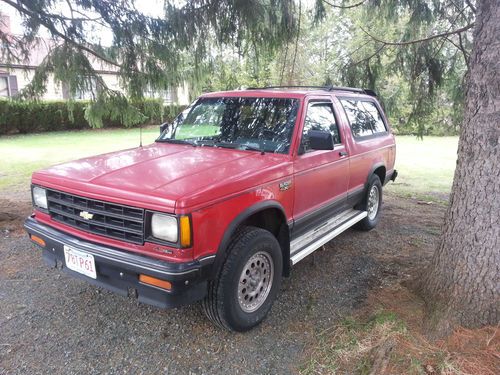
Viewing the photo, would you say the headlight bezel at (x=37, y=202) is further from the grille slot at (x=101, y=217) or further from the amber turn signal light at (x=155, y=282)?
the amber turn signal light at (x=155, y=282)

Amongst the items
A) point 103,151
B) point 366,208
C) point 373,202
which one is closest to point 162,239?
point 366,208

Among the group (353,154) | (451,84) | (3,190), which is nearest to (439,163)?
(451,84)

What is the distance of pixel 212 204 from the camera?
2701 millimetres

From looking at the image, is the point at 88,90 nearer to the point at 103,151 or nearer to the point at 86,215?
the point at 86,215

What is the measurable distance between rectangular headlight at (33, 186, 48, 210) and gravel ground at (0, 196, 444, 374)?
35.4 inches

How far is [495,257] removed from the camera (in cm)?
280

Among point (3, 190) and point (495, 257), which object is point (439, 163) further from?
point (3, 190)

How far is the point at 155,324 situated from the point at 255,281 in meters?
0.89

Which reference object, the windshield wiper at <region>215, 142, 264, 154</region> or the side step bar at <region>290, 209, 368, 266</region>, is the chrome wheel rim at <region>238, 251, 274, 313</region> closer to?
the side step bar at <region>290, 209, 368, 266</region>

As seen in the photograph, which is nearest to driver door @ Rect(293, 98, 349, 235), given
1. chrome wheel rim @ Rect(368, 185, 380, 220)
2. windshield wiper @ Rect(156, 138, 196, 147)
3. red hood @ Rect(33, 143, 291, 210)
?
red hood @ Rect(33, 143, 291, 210)

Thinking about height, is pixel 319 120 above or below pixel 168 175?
above

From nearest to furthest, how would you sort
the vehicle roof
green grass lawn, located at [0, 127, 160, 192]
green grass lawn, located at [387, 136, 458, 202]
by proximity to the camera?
the vehicle roof
green grass lawn, located at [387, 136, 458, 202]
green grass lawn, located at [0, 127, 160, 192]

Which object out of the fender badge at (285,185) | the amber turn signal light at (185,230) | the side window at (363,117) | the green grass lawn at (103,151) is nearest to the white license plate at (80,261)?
the amber turn signal light at (185,230)

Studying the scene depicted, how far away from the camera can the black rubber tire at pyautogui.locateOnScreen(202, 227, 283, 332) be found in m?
2.89
